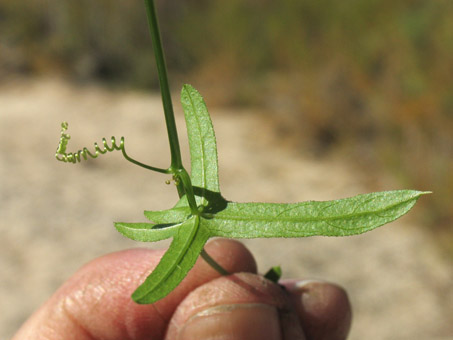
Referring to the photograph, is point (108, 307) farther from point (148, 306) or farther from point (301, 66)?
point (301, 66)

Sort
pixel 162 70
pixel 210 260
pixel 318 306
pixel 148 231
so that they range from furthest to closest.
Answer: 1. pixel 318 306
2. pixel 210 260
3. pixel 148 231
4. pixel 162 70

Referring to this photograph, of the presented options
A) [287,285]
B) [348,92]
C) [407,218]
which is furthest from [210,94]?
[287,285]

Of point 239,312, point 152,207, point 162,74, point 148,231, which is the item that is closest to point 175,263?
point 148,231

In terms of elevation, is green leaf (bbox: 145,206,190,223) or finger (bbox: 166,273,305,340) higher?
→ green leaf (bbox: 145,206,190,223)

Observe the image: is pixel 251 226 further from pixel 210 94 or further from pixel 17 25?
pixel 17 25

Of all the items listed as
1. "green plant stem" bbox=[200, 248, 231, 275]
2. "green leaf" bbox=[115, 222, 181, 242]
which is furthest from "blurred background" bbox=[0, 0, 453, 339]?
"green leaf" bbox=[115, 222, 181, 242]

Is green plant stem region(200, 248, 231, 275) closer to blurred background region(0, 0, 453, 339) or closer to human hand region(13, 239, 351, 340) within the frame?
human hand region(13, 239, 351, 340)

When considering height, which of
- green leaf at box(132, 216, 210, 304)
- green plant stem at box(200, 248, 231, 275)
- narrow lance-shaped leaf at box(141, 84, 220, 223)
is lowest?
green plant stem at box(200, 248, 231, 275)
